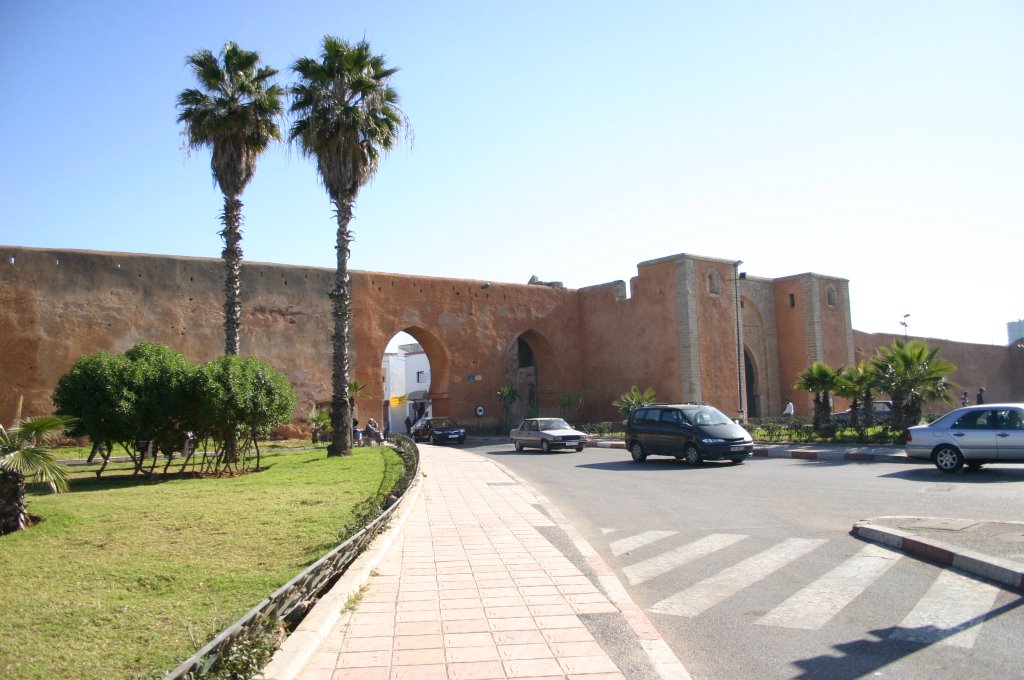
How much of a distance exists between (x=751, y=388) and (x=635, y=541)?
105ft

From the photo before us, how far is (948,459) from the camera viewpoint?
14.1 m

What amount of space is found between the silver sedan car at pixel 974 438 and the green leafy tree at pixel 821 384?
26.5ft

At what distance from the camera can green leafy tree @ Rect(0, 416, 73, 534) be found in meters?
9.58

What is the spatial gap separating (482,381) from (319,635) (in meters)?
31.2

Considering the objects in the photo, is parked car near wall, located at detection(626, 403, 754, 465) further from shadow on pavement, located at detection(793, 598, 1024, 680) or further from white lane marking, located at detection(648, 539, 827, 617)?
shadow on pavement, located at detection(793, 598, 1024, 680)

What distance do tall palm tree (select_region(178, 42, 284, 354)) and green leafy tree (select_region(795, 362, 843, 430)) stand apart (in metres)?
17.0

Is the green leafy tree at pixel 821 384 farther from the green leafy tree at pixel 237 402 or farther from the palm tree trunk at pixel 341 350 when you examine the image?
the green leafy tree at pixel 237 402

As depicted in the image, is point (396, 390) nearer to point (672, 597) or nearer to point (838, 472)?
point (838, 472)

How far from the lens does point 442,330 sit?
3469cm

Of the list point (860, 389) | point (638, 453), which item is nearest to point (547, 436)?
point (638, 453)

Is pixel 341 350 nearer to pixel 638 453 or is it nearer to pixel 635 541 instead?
pixel 638 453

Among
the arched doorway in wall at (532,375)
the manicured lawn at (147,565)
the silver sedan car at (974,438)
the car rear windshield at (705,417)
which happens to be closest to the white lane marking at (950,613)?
the manicured lawn at (147,565)

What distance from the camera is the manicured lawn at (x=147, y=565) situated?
518 cm

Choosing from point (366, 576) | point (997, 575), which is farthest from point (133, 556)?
point (997, 575)
